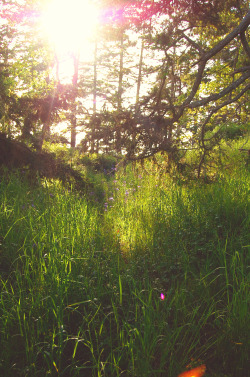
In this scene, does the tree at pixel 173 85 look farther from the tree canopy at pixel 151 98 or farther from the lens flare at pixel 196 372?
the lens flare at pixel 196 372

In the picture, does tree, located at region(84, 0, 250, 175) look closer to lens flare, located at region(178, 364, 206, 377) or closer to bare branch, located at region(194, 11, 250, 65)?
bare branch, located at region(194, 11, 250, 65)

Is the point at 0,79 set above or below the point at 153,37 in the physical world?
below

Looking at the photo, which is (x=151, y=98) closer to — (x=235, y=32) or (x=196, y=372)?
(x=235, y=32)

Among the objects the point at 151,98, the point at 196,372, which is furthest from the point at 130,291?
the point at 151,98

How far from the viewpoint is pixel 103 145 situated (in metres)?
4.92

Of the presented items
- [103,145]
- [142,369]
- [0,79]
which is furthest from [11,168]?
[142,369]

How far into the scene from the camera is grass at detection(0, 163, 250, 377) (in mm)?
1789

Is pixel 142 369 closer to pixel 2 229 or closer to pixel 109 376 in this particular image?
pixel 109 376

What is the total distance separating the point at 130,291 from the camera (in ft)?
8.05

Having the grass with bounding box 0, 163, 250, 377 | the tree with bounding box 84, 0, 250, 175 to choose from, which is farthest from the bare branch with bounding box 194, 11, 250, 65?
the grass with bounding box 0, 163, 250, 377

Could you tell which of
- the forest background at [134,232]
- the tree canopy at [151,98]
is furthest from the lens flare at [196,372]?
the tree canopy at [151,98]

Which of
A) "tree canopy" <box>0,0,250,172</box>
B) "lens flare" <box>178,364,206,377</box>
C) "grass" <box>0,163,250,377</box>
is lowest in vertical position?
"lens flare" <box>178,364,206,377</box>

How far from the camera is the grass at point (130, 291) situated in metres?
1.79

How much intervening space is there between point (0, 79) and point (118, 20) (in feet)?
8.22
